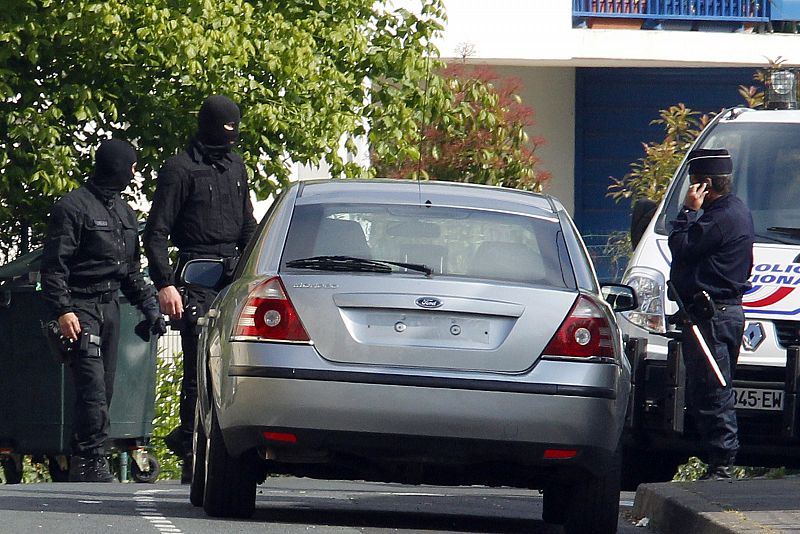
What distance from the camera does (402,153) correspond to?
13.3 meters

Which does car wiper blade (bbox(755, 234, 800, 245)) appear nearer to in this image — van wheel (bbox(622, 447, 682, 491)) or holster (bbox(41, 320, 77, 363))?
van wheel (bbox(622, 447, 682, 491))

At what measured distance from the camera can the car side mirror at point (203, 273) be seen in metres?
8.26

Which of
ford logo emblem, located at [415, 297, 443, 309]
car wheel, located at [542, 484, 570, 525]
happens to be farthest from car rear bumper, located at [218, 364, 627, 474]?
car wheel, located at [542, 484, 570, 525]

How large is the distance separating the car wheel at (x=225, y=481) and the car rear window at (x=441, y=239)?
2.49ft

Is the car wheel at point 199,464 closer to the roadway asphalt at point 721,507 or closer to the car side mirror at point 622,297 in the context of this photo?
the car side mirror at point 622,297

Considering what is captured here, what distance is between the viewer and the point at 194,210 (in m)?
9.88

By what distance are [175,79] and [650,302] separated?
3.94 meters

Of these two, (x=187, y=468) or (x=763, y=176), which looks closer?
(x=187, y=468)

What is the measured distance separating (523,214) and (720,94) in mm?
17459

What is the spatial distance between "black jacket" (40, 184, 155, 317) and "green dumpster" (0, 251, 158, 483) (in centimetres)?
134

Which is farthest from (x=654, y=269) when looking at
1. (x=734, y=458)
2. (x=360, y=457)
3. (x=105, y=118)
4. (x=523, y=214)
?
(x=105, y=118)

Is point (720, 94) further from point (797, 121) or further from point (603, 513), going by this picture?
point (603, 513)

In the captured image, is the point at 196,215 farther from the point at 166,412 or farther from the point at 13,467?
the point at 166,412

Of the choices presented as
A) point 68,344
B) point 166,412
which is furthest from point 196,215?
point 166,412
